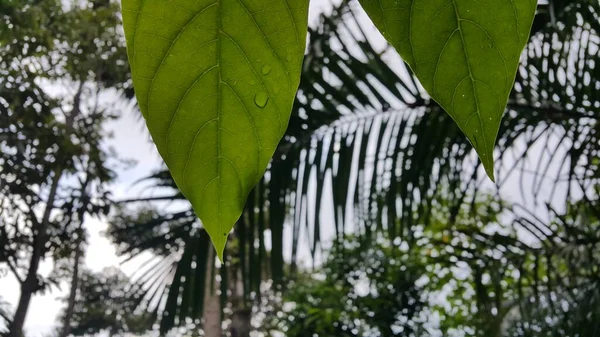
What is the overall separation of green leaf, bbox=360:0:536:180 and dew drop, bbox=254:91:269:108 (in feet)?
0.12

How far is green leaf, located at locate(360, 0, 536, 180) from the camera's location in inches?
4.9

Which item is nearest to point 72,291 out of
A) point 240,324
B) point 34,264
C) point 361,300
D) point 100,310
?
point 34,264

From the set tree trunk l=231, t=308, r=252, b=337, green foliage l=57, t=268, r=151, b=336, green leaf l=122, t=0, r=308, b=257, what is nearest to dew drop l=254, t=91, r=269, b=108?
green leaf l=122, t=0, r=308, b=257

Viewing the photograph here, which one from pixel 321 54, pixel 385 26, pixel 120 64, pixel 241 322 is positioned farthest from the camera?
pixel 241 322

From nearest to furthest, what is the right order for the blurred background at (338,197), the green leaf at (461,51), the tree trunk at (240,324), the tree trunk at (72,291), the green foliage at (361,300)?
the green leaf at (461,51), the blurred background at (338,197), the tree trunk at (72,291), the green foliage at (361,300), the tree trunk at (240,324)

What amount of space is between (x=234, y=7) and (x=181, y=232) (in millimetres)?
925

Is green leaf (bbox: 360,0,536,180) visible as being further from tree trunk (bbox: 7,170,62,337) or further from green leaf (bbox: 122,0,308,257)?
tree trunk (bbox: 7,170,62,337)

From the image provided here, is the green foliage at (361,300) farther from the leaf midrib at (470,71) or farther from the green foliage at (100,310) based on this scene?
the leaf midrib at (470,71)

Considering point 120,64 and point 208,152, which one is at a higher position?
point 120,64

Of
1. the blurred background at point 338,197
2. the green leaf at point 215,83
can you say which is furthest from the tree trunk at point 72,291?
the green leaf at point 215,83

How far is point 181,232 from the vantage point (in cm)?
103

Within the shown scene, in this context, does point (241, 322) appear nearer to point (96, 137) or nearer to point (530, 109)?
point (96, 137)

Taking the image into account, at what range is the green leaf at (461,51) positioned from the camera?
12 centimetres

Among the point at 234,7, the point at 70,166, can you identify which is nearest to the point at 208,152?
the point at 234,7
